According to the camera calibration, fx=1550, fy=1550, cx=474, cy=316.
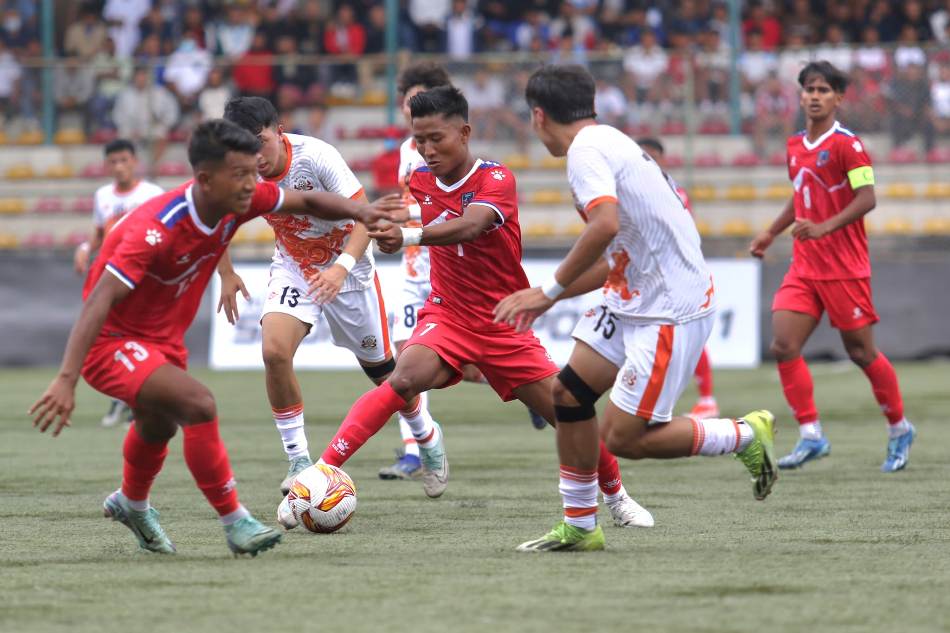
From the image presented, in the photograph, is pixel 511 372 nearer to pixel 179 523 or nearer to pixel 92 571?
pixel 179 523

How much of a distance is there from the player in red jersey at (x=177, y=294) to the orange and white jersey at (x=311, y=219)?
81.8 inches

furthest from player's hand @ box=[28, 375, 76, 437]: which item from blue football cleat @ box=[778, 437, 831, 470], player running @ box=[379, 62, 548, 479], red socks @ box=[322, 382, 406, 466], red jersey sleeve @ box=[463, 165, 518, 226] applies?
blue football cleat @ box=[778, 437, 831, 470]

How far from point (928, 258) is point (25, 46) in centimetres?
1274

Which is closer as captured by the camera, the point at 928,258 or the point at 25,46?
the point at 928,258

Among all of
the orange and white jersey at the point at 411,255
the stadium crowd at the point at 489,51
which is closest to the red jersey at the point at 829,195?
the orange and white jersey at the point at 411,255

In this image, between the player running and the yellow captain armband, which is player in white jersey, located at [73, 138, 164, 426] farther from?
the yellow captain armband

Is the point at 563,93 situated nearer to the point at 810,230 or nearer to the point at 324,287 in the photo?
the point at 324,287

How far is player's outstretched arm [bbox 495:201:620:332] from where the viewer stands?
5.70 m

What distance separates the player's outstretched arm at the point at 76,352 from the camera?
5352 mm

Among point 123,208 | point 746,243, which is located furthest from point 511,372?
point 746,243

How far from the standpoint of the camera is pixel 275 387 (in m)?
8.00

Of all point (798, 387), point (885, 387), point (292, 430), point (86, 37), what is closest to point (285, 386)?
point (292, 430)

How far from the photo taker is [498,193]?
7.00 metres

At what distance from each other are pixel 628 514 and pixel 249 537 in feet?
6.06
